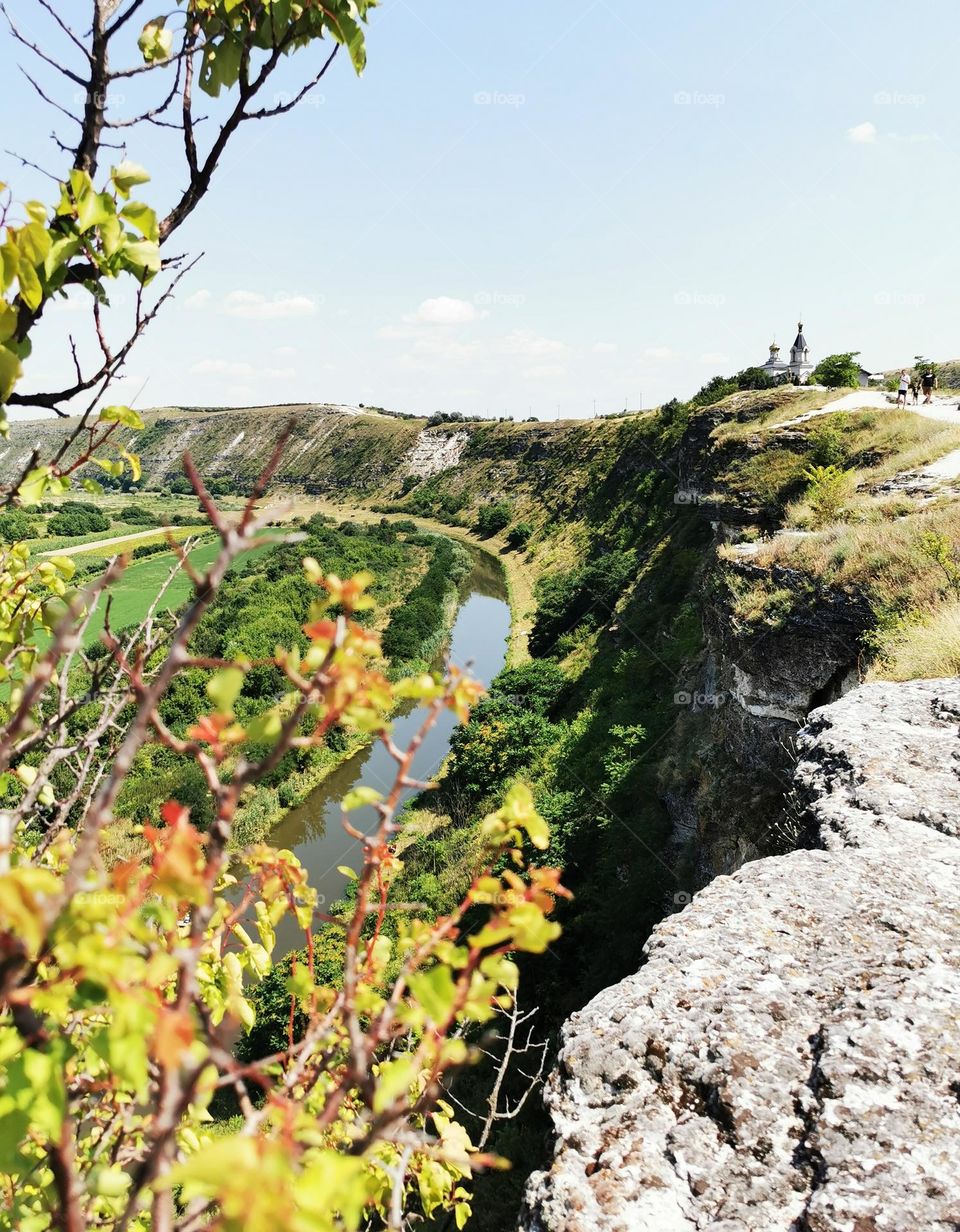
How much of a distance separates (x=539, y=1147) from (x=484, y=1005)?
36.8 feet

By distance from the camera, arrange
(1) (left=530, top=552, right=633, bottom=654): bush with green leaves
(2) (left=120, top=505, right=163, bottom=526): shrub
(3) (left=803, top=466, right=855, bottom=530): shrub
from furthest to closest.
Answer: (2) (left=120, top=505, right=163, bottom=526): shrub
(1) (left=530, top=552, right=633, bottom=654): bush with green leaves
(3) (left=803, top=466, right=855, bottom=530): shrub

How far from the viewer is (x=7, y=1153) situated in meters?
1.34

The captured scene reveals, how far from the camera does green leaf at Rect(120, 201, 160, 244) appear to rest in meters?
2.43

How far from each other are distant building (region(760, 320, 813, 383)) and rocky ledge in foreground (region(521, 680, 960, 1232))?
41.9m

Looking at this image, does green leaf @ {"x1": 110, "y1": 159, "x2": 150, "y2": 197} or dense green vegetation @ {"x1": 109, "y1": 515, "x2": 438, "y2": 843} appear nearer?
green leaf @ {"x1": 110, "y1": 159, "x2": 150, "y2": 197}

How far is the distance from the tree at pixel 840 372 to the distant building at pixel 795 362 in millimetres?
11581

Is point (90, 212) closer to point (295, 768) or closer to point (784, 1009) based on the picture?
point (784, 1009)

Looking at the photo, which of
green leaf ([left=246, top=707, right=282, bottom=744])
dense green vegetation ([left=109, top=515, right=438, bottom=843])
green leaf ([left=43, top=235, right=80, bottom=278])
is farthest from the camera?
dense green vegetation ([left=109, top=515, right=438, bottom=843])

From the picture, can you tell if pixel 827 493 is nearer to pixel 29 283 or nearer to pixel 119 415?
pixel 119 415

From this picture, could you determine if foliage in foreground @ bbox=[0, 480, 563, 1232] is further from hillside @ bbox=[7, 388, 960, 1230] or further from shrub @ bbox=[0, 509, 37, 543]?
shrub @ bbox=[0, 509, 37, 543]

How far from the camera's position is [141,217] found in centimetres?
245

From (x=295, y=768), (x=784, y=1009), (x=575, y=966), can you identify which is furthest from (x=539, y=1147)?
(x=295, y=768)

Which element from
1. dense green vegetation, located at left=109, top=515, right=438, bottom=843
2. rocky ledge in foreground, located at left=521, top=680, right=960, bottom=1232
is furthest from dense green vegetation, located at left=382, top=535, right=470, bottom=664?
rocky ledge in foreground, located at left=521, top=680, right=960, bottom=1232

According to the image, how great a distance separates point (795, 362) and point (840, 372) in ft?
61.0
